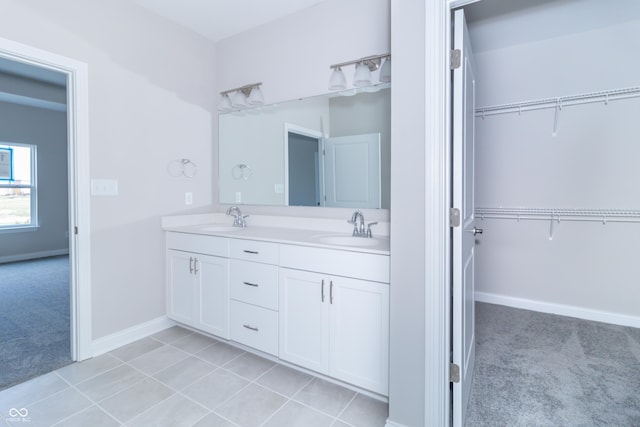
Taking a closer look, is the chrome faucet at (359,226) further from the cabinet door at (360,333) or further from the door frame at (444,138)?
the door frame at (444,138)

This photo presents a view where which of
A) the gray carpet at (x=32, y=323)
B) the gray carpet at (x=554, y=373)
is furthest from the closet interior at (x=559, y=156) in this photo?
the gray carpet at (x=32, y=323)

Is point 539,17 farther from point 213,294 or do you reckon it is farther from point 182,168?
point 213,294

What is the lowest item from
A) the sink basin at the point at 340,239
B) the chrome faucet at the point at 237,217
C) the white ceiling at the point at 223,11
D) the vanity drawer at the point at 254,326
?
the vanity drawer at the point at 254,326

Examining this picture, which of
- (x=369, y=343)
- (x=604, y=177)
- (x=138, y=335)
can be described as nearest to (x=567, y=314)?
(x=604, y=177)

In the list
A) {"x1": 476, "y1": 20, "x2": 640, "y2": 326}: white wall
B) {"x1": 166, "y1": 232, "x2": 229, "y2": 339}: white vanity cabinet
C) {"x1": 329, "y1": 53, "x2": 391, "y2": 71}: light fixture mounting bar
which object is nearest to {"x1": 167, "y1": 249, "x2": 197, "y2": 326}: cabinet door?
{"x1": 166, "y1": 232, "x2": 229, "y2": 339}: white vanity cabinet

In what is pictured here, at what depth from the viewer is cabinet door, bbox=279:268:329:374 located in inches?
70.1

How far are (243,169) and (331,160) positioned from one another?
93 centimetres

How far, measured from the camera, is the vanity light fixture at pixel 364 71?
2.12 metres

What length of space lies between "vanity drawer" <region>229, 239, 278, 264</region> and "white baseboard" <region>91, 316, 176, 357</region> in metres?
1.01

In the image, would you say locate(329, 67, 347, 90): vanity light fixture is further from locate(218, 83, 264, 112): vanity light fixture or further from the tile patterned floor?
the tile patterned floor

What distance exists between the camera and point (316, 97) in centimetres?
245

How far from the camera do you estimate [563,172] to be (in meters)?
2.89

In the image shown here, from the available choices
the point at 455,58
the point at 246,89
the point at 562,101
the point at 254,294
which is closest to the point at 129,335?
the point at 254,294

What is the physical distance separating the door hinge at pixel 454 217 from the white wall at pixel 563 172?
2.18 meters
